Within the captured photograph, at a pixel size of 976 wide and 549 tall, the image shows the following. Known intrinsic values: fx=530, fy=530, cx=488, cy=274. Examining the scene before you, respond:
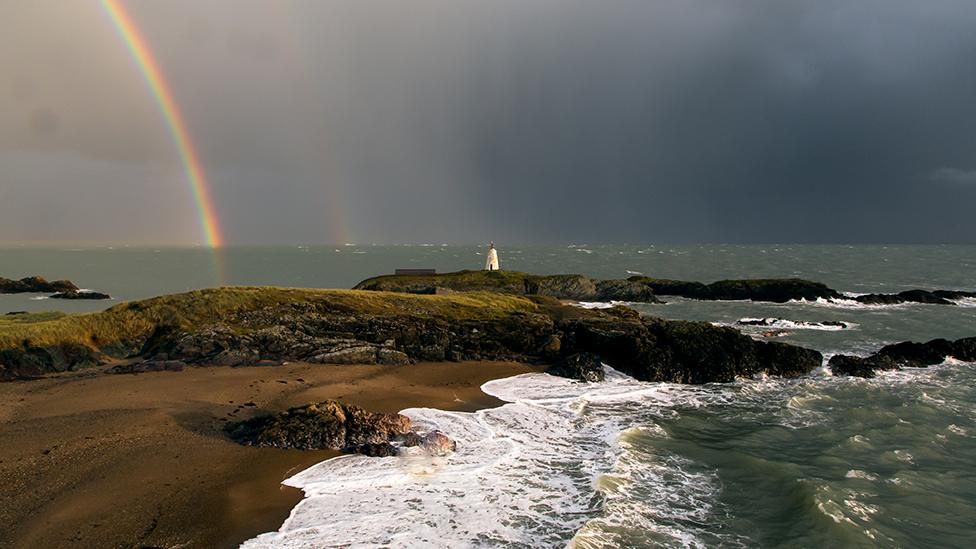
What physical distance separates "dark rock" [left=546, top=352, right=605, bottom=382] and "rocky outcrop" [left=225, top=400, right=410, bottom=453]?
1175 centimetres

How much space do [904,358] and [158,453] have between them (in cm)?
3788

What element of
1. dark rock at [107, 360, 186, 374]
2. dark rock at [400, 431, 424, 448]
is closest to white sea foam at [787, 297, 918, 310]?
dark rock at [400, 431, 424, 448]

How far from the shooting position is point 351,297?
3759 centimetres

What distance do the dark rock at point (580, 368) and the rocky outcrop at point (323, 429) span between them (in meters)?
11.7

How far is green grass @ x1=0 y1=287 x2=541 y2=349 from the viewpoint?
27.2 m

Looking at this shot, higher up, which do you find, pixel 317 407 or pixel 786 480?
pixel 317 407

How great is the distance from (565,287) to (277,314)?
140 ft

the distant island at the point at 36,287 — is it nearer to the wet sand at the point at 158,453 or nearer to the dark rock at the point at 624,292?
the wet sand at the point at 158,453

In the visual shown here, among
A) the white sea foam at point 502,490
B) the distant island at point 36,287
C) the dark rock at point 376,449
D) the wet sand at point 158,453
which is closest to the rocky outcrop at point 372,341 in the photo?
the wet sand at point 158,453

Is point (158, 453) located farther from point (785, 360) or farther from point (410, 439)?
point (785, 360)

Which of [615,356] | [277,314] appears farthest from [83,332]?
[615,356]

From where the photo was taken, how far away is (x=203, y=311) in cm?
3178

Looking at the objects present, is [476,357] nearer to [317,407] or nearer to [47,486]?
[317,407]

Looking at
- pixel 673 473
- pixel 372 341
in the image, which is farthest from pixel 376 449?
pixel 372 341
